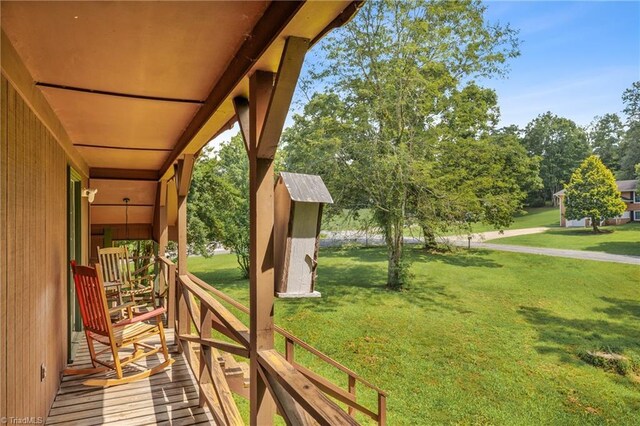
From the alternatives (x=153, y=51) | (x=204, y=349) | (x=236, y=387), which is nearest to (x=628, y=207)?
(x=236, y=387)

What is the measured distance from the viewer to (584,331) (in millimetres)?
10359

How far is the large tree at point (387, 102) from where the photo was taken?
437 inches

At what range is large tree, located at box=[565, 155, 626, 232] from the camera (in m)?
22.8

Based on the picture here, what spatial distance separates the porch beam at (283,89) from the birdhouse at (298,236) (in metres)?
0.26

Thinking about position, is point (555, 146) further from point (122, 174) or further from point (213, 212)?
point (122, 174)

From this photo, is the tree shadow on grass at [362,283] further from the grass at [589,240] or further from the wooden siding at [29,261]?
the wooden siding at [29,261]

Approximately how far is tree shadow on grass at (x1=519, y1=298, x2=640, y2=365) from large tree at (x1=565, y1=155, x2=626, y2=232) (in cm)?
1308

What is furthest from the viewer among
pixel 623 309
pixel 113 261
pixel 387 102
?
pixel 623 309

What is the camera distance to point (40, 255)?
242 cm

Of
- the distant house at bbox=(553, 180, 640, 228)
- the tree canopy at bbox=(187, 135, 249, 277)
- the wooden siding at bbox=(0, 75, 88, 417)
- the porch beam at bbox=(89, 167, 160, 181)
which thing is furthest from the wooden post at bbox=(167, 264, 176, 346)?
the distant house at bbox=(553, 180, 640, 228)

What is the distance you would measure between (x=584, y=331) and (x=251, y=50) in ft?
40.6

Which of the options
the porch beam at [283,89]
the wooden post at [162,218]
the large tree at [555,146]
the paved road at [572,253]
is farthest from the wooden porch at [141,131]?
the large tree at [555,146]

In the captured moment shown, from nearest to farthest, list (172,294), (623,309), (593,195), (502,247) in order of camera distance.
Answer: (172,294) → (623,309) → (502,247) → (593,195)

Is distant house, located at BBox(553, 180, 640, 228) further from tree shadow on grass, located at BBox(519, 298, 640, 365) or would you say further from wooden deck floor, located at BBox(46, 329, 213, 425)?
wooden deck floor, located at BBox(46, 329, 213, 425)
